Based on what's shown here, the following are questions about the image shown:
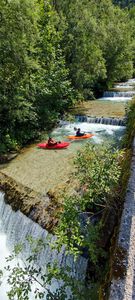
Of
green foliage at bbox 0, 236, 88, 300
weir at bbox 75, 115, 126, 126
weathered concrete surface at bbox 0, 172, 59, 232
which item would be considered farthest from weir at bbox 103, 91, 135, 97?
green foliage at bbox 0, 236, 88, 300

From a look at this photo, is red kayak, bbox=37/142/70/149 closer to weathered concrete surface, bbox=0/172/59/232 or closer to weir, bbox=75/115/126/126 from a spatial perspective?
weathered concrete surface, bbox=0/172/59/232

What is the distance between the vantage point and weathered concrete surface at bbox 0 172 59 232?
7.44 m

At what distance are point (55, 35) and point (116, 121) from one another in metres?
6.67

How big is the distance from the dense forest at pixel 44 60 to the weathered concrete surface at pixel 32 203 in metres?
3.51

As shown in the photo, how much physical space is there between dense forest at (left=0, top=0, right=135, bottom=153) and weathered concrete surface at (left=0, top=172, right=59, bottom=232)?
351cm

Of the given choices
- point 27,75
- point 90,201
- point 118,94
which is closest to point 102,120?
point 27,75

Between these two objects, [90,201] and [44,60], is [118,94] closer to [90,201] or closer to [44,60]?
[44,60]

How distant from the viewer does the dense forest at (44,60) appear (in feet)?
39.3

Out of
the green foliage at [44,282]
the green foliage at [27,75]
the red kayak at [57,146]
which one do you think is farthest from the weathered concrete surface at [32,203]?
the green foliage at [27,75]

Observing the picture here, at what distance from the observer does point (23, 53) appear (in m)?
12.1

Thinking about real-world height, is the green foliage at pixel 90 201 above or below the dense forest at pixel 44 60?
below

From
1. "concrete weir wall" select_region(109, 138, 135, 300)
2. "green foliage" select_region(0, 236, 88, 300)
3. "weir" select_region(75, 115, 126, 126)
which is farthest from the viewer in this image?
"weir" select_region(75, 115, 126, 126)

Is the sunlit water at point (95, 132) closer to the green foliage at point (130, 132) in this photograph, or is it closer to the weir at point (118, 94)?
the green foliage at point (130, 132)

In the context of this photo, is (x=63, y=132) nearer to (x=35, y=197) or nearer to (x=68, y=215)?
(x=35, y=197)
